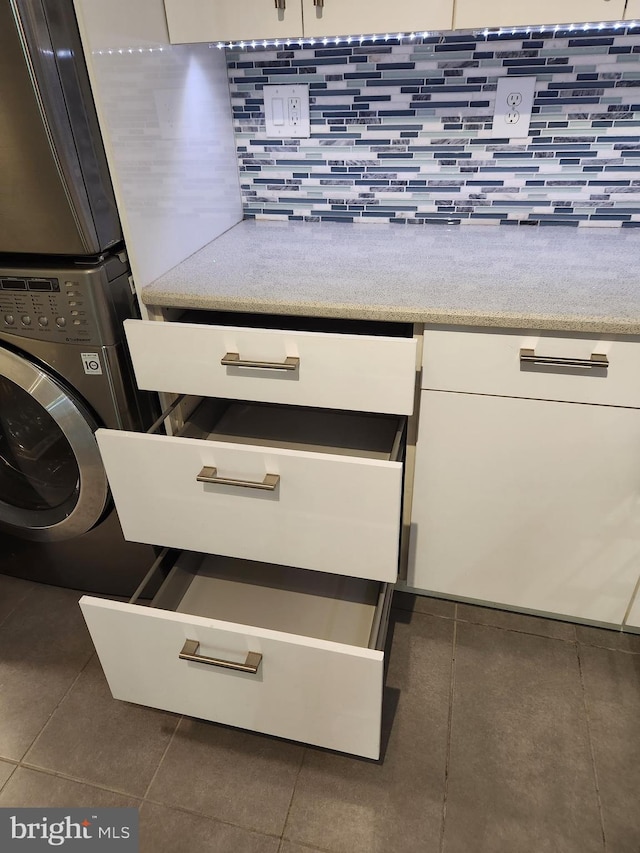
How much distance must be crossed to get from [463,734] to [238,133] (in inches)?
61.9

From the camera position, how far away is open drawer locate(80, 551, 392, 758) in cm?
98

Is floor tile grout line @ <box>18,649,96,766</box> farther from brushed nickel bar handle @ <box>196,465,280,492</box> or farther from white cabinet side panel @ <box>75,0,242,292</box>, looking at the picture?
white cabinet side panel @ <box>75,0,242,292</box>

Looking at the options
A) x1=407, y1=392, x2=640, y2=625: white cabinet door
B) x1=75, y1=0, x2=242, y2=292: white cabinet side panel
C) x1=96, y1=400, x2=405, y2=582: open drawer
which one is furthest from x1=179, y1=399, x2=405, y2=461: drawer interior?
x1=75, y1=0, x2=242, y2=292: white cabinet side panel

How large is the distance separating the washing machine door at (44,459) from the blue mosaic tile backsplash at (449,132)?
0.82m

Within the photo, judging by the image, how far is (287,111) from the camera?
1.54m

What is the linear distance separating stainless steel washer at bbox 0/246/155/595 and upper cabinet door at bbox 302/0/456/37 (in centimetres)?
62

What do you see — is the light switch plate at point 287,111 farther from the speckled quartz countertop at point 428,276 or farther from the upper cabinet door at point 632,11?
the upper cabinet door at point 632,11

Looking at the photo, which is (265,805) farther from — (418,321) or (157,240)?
(157,240)

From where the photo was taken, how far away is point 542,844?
3.52 feet

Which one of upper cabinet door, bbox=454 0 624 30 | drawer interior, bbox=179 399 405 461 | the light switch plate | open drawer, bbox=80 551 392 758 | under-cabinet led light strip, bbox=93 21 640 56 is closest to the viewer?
open drawer, bbox=80 551 392 758

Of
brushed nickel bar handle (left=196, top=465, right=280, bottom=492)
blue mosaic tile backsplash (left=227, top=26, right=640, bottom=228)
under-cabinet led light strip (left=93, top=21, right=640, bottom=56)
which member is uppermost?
under-cabinet led light strip (left=93, top=21, right=640, bottom=56)

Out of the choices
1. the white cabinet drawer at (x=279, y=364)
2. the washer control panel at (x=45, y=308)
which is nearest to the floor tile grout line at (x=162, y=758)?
the white cabinet drawer at (x=279, y=364)

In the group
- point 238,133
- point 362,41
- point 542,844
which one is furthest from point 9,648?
point 362,41

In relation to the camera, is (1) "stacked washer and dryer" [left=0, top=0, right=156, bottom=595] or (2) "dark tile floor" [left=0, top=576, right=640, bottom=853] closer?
(1) "stacked washer and dryer" [left=0, top=0, right=156, bottom=595]
